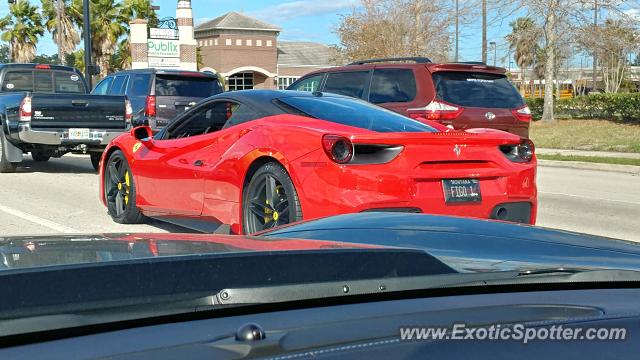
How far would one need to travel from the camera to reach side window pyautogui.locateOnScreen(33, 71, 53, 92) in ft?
54.0

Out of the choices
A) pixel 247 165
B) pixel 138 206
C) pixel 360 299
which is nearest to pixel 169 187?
pixel 138 206

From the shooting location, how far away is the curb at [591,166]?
16078mm

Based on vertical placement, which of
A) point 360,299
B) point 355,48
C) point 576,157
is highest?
point 355,48

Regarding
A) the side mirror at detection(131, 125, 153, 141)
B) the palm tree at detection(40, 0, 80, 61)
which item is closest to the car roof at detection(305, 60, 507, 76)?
the side mirror at detection(131, 125, 153, 141)

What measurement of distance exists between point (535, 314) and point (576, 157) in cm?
1786

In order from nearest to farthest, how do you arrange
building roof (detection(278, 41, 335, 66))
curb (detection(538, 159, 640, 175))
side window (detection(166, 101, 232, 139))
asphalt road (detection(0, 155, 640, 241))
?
1. side window (detection(166, 101, 232, 139))
2. asphalt road (detection(0, 155, 640, 241))
3. curb (detection(538, 159, 640, 175))
4. building roof (detection(278, 41, 335, 66))

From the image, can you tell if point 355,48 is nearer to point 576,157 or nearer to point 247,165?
point 576,157

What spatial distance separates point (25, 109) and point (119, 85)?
14.7 feet

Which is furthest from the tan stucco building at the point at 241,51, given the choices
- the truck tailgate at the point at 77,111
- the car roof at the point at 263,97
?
the car roof at the point at 263,97

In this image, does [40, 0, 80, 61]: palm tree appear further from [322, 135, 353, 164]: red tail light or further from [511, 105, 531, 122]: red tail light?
[322, 135, 353, 164]: red tail light

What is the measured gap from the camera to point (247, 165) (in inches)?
249

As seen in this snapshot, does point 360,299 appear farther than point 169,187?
A: No

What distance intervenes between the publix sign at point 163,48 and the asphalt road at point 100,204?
23.1 m

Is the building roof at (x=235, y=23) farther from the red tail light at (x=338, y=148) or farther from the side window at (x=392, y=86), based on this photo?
the red tail light at (x=338, y=148)
